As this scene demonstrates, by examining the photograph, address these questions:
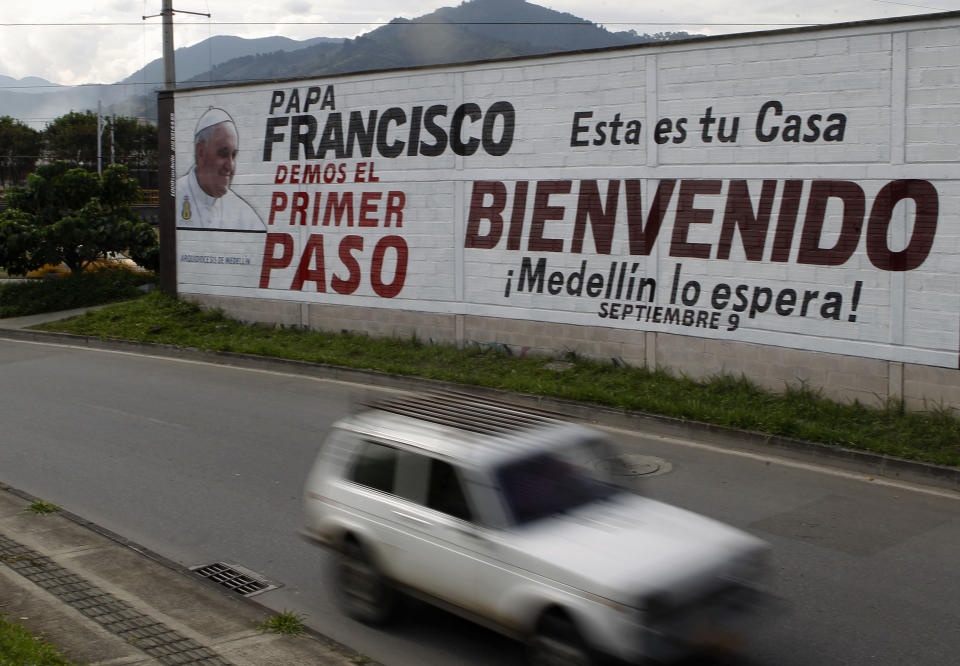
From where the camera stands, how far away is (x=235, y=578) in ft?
27.2

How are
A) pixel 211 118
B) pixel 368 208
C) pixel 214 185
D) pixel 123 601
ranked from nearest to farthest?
pixel 123 601 → pixel 368 208 → pixel 214 185 → pixel 211 118

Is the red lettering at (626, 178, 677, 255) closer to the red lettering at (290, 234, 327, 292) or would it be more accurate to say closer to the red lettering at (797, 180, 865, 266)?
the red lettering at (797, 180, 865, 266)

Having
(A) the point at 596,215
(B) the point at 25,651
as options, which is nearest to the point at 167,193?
(A) the point at 596,215

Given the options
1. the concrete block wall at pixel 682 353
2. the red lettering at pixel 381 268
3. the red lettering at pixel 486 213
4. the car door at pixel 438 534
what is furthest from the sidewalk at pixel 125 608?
the red lettering at pixel 381 268

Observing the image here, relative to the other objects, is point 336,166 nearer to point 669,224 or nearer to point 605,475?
point 669,224

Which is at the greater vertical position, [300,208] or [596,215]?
[300,208]

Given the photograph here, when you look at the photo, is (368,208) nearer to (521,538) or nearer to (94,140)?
(521,538)

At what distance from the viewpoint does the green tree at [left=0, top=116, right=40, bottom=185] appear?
3730 inches

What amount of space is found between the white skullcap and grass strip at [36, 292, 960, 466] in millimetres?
4221

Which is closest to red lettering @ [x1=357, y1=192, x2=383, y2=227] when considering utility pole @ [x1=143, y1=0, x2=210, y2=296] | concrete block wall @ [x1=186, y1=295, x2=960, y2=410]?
concrete block wall @ [x1=186, y1=295, x2=960, y2=410]

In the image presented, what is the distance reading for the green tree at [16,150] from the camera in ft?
311

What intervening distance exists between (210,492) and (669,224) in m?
7.93

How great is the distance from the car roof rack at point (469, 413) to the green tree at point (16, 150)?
97259mm

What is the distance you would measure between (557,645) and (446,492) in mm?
1285
